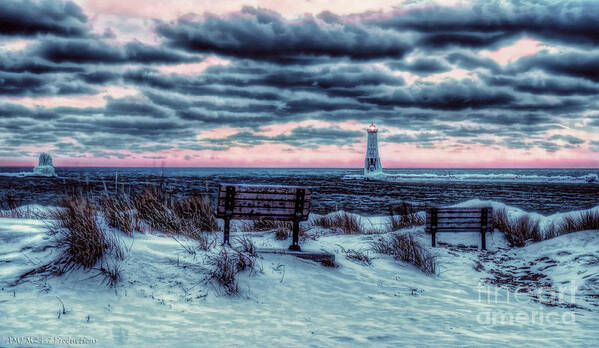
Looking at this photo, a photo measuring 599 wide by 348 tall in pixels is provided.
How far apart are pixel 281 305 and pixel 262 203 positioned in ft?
7.23

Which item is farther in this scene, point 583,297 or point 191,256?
point 583,297

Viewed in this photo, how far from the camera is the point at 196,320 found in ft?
12.7

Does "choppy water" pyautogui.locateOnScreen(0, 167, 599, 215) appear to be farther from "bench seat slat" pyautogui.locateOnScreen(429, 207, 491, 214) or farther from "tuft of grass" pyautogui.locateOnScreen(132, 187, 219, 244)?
"bench seat slat" pyautogui.locateOnScreen(429, 207, 491, 214)

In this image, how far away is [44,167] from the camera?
6975cm

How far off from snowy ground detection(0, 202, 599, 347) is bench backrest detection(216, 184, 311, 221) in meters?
0.81

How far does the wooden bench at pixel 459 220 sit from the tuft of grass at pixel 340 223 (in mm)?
2576

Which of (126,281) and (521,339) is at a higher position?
(126,281)

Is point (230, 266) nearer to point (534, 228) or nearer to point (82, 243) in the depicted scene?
point (82, 243)

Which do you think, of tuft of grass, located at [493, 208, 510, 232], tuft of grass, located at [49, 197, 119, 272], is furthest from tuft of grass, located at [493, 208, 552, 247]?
tuft of grass, located at [49, 197, 119, 272]

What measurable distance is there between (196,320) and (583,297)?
17.2 feet

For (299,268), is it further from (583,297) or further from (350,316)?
(583,297)

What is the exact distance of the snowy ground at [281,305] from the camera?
357 centimetres

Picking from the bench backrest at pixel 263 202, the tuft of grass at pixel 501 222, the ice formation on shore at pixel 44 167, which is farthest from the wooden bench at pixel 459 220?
the ice formation on shore at pixel 44 167

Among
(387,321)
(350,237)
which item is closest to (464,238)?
(350,237)
